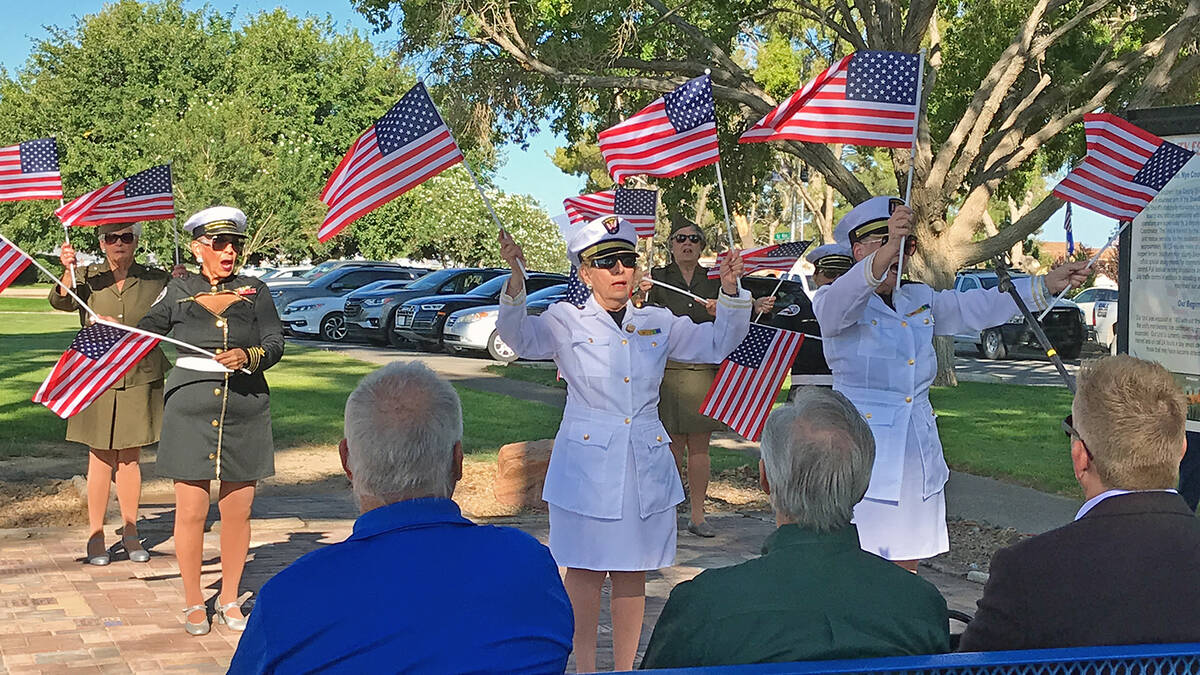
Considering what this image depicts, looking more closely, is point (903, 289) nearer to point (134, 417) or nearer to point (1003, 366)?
point (134, 417)

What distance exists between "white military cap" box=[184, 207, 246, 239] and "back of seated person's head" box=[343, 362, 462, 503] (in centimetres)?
353

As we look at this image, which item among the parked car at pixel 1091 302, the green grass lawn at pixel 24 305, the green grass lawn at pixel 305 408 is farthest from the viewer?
the green grass lawn at pixel 24 305

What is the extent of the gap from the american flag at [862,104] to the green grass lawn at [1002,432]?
514 centimetres

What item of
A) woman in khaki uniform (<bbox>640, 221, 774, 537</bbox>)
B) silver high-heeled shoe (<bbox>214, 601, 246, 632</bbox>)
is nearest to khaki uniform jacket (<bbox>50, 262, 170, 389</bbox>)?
silver high-heeled shoe (<bbox>214, 601, 246, 632</bbox>)

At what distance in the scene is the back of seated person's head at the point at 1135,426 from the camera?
9.93 feet

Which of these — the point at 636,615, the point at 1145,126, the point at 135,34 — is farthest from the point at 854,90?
the point at 135,34

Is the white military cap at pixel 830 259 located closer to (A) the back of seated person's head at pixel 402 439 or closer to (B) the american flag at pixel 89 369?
(B) the american flag at pixel 89 369

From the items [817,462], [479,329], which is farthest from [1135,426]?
[479,329]

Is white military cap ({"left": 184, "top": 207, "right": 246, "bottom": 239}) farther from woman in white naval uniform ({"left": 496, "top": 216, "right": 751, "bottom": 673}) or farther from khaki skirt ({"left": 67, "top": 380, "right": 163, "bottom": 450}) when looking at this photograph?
woman in white naval uniform ({"left": 496, "top": 216, "right": 751, "bottom": 673})

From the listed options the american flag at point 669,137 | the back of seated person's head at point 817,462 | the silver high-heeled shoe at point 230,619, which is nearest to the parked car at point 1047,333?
the american flag at point 669,137

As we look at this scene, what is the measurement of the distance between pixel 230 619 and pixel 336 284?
2614cm

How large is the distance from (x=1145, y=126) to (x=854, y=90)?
2084mm

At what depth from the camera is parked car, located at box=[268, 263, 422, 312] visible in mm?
31047

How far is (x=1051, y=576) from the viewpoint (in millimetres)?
2797
